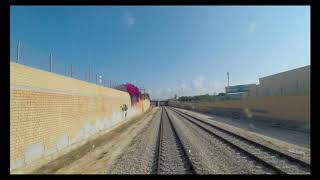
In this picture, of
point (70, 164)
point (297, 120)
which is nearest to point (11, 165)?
point (70, 164)

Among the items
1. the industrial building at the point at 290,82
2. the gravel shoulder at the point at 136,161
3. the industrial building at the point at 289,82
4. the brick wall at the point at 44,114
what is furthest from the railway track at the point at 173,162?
the industrial building at the point at 290,82

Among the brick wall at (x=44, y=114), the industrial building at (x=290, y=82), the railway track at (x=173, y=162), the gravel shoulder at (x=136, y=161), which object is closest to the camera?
the brick wall at (x=44, y=114)

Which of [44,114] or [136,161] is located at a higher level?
[44,114]

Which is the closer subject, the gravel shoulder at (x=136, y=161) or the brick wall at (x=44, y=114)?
the brick wall at (x=44, y=114)

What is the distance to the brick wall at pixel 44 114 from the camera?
7.76m

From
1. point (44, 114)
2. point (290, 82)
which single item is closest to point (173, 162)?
point (44, 114)

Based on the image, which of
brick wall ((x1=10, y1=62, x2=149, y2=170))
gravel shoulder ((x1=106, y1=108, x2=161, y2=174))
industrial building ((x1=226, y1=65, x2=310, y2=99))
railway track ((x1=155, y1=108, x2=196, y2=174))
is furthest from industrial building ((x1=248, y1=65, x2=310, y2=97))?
brick wall ((x1=10, y1=62, x2=149, y2=170))

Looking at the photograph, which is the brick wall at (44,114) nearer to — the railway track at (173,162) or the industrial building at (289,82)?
the railway track at (173,162)

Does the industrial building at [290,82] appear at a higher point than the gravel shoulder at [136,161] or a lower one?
higher

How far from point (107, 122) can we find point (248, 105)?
2325 centimetres

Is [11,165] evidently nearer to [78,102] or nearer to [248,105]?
[78,102]

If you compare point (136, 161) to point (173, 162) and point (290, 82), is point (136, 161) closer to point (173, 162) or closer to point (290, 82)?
point (173, 162)

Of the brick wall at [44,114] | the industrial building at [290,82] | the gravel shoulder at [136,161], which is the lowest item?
the gravel shoulder at [136,161]

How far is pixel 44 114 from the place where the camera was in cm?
965
